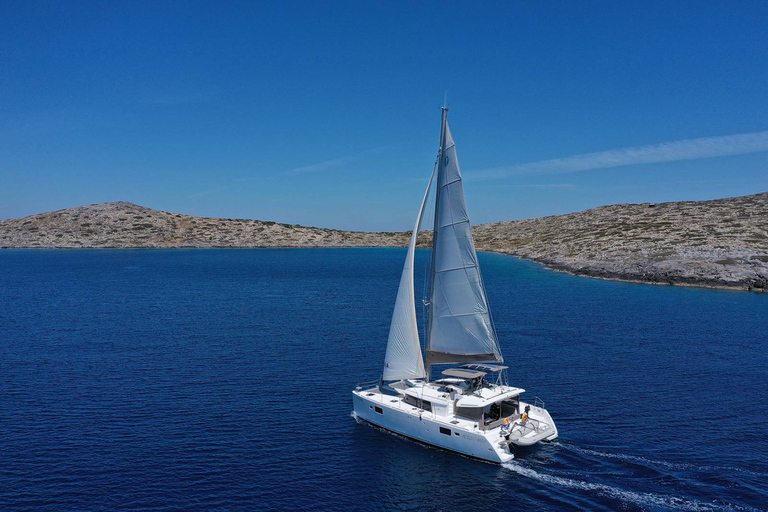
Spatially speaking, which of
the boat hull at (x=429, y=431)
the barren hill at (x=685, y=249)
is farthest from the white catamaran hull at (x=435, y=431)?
the barren hill at (x=685, y=249)

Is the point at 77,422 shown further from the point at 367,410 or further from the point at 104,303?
the point at 104,303

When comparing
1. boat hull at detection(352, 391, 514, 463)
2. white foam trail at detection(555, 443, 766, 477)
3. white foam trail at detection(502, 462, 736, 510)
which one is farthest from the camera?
boat hull at detection(352, 391, 514, 463)

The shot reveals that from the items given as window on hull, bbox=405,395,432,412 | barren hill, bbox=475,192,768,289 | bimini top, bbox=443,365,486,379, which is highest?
barren hill, bbox=475,192,768,289

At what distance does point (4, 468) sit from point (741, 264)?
452ft

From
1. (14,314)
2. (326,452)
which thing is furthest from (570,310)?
(14,314)

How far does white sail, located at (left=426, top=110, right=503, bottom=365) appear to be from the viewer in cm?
3528

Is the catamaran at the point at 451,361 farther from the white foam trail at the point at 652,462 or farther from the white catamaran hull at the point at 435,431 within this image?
the white foam trail at the point at 652,462

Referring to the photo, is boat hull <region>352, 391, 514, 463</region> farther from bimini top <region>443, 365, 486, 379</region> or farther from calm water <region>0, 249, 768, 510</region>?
bimini top <region>443, 365, 486, 379</region>

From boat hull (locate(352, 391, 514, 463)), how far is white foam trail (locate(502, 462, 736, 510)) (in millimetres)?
2360

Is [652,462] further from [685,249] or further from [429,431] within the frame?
[685,249]

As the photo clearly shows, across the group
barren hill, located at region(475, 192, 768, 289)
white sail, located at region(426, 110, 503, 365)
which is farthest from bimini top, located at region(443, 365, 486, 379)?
barren hill, located at region(475, 192, 768, 289)

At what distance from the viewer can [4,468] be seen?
31.2 metres

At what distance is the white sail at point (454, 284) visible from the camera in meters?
35.3

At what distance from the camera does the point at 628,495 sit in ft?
90.2
